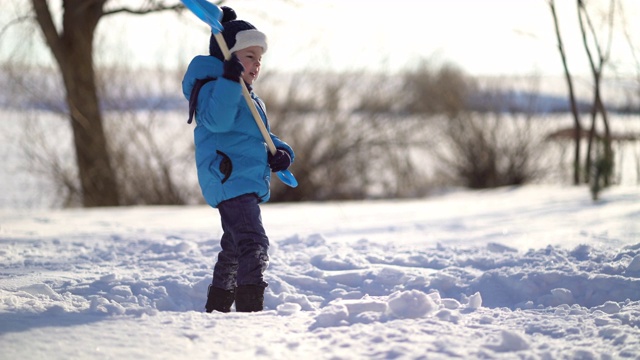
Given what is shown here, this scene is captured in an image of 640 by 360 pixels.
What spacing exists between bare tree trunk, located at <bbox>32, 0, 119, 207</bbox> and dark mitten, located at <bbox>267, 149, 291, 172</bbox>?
638 centimetres

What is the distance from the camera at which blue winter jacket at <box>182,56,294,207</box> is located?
3.19m

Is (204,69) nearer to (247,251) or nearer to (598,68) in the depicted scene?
(247,251)

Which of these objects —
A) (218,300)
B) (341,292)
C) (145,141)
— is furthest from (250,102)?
(145,141)

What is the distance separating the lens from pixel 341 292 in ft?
12.0

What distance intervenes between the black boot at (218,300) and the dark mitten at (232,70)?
41.6 inches

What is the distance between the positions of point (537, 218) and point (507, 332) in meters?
3.99

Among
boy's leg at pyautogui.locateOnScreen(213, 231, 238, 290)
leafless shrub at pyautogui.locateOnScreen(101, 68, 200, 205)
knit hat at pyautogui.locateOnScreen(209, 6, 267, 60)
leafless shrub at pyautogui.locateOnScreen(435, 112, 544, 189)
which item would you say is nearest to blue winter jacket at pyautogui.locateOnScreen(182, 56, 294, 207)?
knit hat at pyautogui.locateOnScreen(209, 6, 267, 60)

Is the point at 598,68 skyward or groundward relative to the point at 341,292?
skyward

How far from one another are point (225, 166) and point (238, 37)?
0.61 meters

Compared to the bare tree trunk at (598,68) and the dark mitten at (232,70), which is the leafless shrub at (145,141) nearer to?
the bare tree trunk at (598,68)

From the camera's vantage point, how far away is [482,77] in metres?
14.2

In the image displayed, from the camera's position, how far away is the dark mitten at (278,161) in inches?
133

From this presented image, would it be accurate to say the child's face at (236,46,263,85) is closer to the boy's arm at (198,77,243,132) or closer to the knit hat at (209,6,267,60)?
the knit hat at (209,6,267,60)

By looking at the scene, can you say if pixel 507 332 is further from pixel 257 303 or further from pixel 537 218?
pixel 537 218
